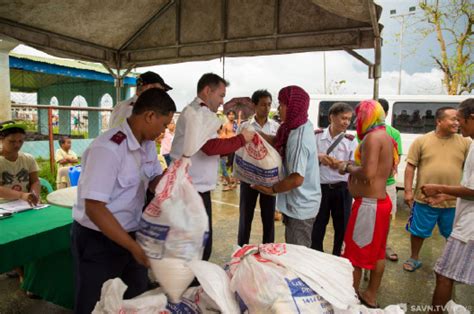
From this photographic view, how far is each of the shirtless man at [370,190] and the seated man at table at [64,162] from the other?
4.97m

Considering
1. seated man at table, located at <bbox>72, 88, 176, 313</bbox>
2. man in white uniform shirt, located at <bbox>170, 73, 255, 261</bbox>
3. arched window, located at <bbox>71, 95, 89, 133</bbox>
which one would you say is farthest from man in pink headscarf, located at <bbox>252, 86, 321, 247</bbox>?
arched window, located at <bbox>71, 95, 89, 133</bbox>

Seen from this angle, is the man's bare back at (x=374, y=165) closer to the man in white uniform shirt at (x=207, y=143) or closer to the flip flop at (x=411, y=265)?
the man in white uniform shirt at (x=207, y=143)

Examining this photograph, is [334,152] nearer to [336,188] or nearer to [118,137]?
[336,188]

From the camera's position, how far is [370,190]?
2490mm

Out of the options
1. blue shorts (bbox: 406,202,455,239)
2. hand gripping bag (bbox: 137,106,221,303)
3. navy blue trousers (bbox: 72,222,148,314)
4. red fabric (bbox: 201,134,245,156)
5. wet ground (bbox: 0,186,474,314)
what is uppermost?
red fabric (bbox: 201,134,245,156)

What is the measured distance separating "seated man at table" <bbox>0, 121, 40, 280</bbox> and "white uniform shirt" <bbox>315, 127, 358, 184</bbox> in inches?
106

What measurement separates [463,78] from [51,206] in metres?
13.1

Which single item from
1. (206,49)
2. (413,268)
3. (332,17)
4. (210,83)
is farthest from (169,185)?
(413,268)

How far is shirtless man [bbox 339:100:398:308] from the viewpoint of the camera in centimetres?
237

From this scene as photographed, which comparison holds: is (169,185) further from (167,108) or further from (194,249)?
(167,108)

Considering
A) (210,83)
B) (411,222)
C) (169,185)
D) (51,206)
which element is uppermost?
(210,83)

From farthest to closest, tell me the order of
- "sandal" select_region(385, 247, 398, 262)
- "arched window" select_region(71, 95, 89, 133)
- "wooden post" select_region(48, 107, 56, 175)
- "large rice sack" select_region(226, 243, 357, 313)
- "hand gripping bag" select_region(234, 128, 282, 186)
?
"arched window" select_region(71, 95, 89, 133), "wooden post" select_region(48, 107, 56, 175), "sandal" select_region(385, 247, 398, 262), "hand gripping bag" select_region(234, 128, 282, 186), "large rice sack" select_region(226, 243, 357, 313)

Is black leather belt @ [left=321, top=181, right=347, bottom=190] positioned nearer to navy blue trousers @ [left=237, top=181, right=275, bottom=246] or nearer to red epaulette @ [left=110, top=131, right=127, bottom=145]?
navy blue trousers @ [left=237, top=181, right=275, bottom=246]

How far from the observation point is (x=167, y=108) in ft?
5.09
